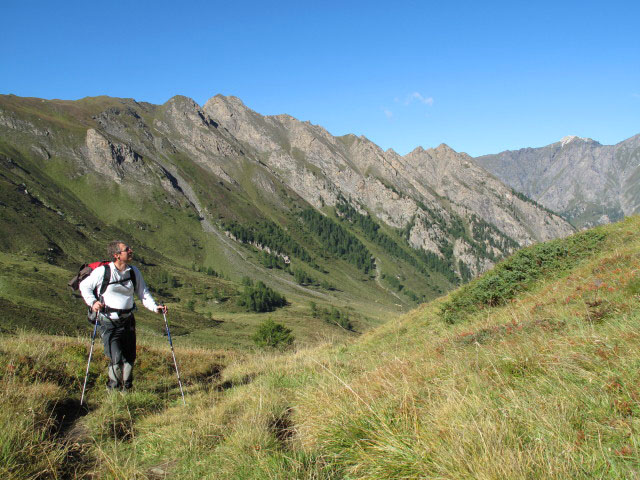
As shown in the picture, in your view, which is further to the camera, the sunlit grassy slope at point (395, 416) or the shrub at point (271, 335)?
the shrub at point (271, 335)

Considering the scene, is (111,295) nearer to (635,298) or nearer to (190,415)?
(190,415)

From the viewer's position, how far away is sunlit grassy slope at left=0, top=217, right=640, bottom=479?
2.99m

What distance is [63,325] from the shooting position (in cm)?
4500

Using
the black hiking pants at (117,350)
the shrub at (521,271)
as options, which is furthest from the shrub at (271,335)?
the black hiking pants at (117,350)

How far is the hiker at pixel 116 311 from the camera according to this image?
754 cm

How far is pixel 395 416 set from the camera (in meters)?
3.99

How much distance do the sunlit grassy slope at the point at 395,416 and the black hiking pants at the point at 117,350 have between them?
445 millimetres

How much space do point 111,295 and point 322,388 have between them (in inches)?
192

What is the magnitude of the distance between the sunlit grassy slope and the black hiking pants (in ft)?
1.46

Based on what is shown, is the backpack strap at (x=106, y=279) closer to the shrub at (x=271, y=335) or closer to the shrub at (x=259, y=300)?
the shrub at (x=271, y=335)

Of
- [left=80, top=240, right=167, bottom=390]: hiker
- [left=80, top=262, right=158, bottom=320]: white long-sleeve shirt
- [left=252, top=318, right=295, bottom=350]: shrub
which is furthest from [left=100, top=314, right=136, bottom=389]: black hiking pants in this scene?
[left=252, top=318, right=295, bottom=350]: shrub

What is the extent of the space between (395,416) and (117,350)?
20.1 ft

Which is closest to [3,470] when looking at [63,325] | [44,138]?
[63,325]

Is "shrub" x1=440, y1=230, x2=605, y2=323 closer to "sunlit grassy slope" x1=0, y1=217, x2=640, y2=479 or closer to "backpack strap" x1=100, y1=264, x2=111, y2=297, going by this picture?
"sunlit grassy slope" x1=0, y1=217, x2=640, y2=479
